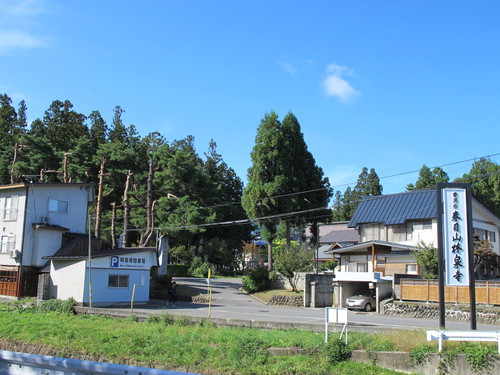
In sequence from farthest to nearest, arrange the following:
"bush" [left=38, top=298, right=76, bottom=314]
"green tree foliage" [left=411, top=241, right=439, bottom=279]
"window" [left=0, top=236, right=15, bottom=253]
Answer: "window" [left=0, top=236, right=15, bottom=253] < "green tree foliage" [left=411, top=241, right=439, bottom=279] < "bush" [left=38, top=298, right=76, bottom=314]

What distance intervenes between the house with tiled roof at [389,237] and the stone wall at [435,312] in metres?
2.44

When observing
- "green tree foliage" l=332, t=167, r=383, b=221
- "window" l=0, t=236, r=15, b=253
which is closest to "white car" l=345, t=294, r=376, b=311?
"window" l=0, t=236, r=15, b=253

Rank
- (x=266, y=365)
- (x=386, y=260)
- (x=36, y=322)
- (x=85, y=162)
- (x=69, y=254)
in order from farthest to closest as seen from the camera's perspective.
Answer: (x=85, y=162) < (x=386, y=260) < (x=69, y=254) < (x=36, y=322) < (x=266, y=365)

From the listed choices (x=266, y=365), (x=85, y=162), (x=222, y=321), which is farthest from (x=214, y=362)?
(x=85, y=162)

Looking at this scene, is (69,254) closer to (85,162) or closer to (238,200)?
(85,162)

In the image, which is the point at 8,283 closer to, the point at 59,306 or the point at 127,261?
the point at 127,261

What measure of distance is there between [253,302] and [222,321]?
17.1m

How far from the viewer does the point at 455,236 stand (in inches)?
603

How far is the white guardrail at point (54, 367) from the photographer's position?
23.3 feet

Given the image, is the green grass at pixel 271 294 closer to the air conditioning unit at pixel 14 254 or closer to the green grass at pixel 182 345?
the air conditioning unit at pixel 14 254

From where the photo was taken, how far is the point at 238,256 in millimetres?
67938

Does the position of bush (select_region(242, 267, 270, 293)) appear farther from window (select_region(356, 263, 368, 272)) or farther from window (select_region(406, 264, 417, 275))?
window (select_region(406, 264, 417, 275))

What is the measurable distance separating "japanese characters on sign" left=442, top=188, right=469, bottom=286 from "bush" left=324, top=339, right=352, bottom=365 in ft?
15.3

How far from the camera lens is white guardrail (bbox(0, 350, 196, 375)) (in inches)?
279
